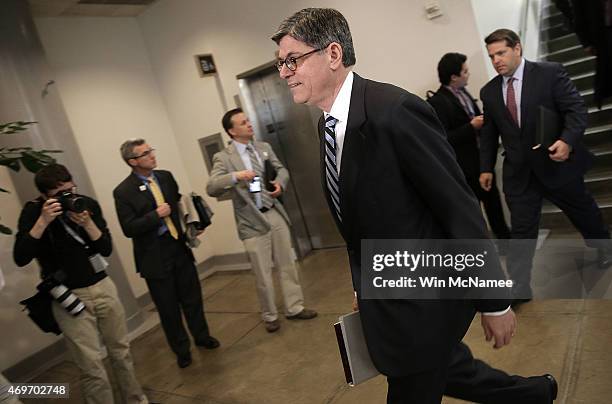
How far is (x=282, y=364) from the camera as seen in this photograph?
343 centimetres

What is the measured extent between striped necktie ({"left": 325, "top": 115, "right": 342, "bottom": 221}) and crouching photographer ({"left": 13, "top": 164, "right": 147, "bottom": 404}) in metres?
1.90

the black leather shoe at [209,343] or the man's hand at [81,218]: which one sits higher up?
the man's hand at [81,218]

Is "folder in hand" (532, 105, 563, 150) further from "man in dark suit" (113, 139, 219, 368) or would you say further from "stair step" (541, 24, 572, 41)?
"stair step" (541, 24, 572, 41)

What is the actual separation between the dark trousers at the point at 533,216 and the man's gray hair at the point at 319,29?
216 cm

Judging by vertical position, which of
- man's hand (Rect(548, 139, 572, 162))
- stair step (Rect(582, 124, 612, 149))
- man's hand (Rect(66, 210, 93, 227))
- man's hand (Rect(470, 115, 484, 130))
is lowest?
stair step (Rect(582, 124, 612, 149))

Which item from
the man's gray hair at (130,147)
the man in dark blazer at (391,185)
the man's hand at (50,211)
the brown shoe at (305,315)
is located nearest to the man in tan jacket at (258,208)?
the brown shoe at (305,315)

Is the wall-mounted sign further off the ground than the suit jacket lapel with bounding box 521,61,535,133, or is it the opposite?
the wall-mounted sign

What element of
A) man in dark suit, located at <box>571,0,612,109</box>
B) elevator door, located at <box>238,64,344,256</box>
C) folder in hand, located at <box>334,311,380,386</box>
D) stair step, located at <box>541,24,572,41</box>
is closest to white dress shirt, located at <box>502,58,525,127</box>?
man in dark suit, located at <box>571,0,612,109</box>

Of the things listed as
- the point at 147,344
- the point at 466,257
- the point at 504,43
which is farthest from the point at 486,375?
the point at 147,344

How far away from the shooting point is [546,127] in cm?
292

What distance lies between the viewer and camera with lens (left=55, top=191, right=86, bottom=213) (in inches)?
110

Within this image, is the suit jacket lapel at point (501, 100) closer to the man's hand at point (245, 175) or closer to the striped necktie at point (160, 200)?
the man's hand at point (245, 175)

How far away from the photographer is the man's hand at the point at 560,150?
2.88m

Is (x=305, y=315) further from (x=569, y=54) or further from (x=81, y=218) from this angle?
(x=569, y=54)
